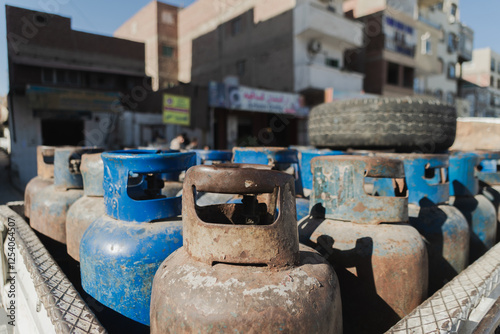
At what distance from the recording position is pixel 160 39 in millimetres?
20062

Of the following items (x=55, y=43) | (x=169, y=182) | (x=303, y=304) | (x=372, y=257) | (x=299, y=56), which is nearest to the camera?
(x=303, y=304)

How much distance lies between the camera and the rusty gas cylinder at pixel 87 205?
2.12 metres

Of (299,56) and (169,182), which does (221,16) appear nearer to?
(299,56)

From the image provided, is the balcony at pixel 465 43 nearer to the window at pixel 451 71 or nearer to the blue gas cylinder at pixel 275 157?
the window at pixel 451 71

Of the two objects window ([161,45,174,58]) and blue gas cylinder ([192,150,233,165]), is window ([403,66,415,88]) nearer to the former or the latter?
window ([161,45,174,58])

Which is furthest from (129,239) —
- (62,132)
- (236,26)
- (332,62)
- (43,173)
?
(236,26)

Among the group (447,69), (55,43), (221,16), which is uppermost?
(221,16)

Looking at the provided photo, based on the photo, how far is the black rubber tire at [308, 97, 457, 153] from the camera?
2.83m

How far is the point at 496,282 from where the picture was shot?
1.58 meters

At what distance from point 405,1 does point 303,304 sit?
70.8 feet

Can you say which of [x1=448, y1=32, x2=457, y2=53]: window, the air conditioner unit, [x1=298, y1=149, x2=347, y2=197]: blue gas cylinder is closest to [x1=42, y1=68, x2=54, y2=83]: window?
the air conditioner unit

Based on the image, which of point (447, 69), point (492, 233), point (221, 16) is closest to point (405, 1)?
point (447, 69)

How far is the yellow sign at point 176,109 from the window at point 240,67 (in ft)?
23.7

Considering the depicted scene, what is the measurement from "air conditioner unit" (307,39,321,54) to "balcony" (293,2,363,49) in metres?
0.27
